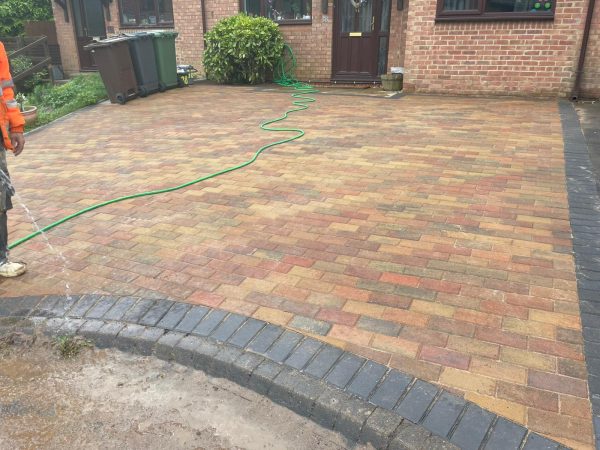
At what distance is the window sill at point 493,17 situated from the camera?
9102mm

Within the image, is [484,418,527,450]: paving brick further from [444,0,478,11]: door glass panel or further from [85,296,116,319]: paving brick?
[444,0,478,11]: door glass panel

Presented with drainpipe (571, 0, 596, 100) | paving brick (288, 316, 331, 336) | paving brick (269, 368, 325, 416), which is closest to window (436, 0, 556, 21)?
drainpipe (571, 0, 596, 100)

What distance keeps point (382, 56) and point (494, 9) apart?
280cm

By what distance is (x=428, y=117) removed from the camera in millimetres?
7895

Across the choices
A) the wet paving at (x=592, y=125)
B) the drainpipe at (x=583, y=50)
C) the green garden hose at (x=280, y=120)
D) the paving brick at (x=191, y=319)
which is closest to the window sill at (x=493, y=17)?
the drainpipe at (x=583, y=50)

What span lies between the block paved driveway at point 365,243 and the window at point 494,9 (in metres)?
3.45

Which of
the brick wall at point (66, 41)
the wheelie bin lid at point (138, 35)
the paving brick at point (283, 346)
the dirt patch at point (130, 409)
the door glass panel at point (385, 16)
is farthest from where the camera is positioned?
the brick wall at point (66, 41)

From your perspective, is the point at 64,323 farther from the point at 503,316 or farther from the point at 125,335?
the point at 503,316

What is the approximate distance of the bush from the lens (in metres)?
11.4

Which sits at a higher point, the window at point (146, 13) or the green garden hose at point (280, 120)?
the window at point (146, 13)

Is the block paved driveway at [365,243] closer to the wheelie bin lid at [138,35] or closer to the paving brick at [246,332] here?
the paving brick at [246,332]

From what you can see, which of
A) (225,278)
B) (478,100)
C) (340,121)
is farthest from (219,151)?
(478,100)

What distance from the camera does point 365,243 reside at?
358 centimetres

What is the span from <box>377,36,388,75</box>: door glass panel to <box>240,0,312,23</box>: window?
5.94 feet
